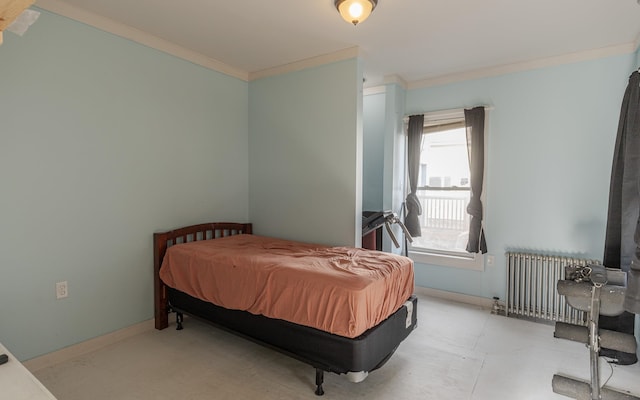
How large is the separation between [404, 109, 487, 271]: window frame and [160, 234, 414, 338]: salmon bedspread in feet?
4.94

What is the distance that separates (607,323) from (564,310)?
1.91 ft

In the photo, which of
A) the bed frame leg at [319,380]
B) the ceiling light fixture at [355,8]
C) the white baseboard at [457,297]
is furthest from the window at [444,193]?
the bed frame leg at [319,380]

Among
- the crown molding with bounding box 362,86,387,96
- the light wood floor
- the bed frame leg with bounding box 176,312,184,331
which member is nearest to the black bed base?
the light wood floor

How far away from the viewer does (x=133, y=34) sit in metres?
2.65

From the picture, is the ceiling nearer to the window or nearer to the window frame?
the window frame

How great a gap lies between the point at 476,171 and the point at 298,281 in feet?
7.98

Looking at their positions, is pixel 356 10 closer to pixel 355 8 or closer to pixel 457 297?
pixel 355 8

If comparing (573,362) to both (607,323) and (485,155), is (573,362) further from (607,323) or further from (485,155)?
(485,155)

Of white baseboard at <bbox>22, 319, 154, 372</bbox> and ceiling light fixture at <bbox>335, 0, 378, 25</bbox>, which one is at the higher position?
ceiling light fixture at <bbox>335, 0, 378, 25</bbox>

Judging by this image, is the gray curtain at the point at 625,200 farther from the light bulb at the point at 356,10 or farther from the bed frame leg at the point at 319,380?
the bed frame leg at the point at 319,380

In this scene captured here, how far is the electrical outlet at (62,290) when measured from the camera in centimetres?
230

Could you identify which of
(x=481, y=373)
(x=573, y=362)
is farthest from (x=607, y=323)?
(x=481, y=373)

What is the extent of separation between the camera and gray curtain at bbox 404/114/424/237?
3.81 m

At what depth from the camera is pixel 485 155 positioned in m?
3.43
